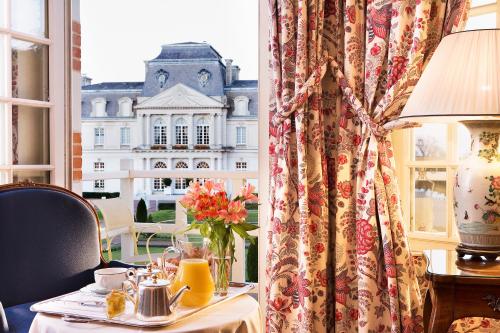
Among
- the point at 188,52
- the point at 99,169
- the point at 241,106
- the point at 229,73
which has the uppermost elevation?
the point at 188,52

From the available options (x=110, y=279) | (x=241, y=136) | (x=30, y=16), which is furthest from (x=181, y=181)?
(x=110, y=279)

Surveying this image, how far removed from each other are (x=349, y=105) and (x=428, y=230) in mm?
693

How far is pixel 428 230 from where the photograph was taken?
2.85 m

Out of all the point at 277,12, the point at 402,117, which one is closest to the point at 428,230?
the point at 402,117

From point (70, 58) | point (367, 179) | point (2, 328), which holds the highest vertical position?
point (70, 58)

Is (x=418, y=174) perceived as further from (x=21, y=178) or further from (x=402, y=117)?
(x=21, y=178)

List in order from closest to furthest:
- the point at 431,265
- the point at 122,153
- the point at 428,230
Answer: the point at 431,265 < the point at 428,230 < the point at 122,153

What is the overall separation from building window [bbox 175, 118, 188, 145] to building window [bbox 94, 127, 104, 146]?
89.2 inches

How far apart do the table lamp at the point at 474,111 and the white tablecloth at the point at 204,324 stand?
753mm

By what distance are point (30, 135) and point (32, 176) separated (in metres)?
0.21

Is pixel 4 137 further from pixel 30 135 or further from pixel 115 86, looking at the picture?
pixel 115 86

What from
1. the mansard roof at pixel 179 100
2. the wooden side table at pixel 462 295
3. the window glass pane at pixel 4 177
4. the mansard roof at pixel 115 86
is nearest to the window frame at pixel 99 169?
the mansard roof at pixel 179 100

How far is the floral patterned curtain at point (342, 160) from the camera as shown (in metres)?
2.61

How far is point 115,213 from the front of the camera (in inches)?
229
